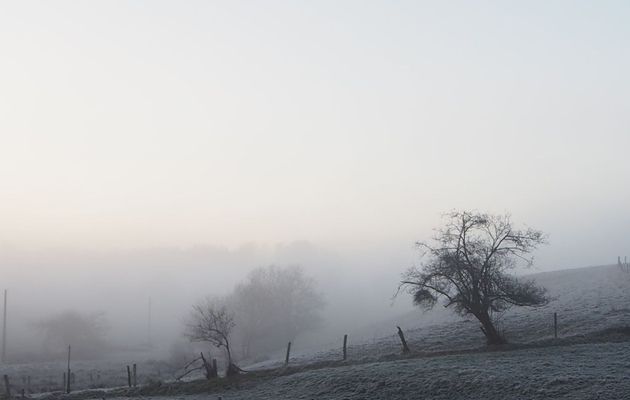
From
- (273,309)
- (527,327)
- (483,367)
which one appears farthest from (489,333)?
(273,309)

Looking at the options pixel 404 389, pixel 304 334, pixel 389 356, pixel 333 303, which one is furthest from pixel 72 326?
pixel 404 389

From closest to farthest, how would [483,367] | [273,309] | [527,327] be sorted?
[483,367]
[527,327]
[273,309]

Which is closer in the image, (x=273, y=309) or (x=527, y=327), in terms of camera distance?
(x=527, y=327)

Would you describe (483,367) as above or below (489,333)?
below

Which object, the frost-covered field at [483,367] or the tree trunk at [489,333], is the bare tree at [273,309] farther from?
the tree trunk at [489,333]

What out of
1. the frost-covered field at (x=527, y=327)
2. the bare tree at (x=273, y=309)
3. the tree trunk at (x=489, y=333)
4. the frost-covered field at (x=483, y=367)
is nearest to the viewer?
the frost-covered field at (x=483, y=367)

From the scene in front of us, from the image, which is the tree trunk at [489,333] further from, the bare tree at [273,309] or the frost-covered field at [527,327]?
the bare tree at [273,309]

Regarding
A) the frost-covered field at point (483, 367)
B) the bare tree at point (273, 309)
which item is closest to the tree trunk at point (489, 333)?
the frost-covered field at point (483, 367)

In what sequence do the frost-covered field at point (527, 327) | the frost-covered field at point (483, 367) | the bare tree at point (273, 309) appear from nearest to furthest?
the frost-covered field at point (483, 367) → the frost-covered field at point (527, 327) → the bare tree at point (273, 309)

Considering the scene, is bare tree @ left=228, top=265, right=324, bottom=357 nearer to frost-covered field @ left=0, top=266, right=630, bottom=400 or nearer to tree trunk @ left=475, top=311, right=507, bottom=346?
frost-covered field @ left=0, top=266, right=630, bottom=400

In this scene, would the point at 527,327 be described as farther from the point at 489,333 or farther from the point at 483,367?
the point at 483,367

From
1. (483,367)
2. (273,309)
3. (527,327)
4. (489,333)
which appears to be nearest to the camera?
(483,367)

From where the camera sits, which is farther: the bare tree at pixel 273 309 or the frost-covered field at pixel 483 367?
the bare tree at pixel 273 309

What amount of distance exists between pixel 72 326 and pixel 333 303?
220ft
